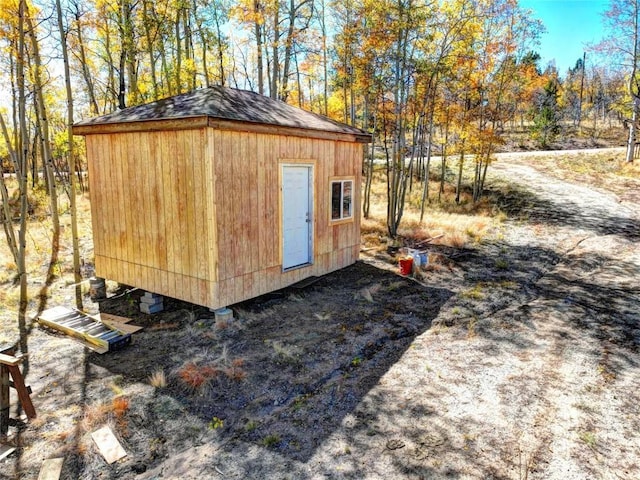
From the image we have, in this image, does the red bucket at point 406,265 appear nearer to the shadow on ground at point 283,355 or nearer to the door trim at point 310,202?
the shadow on ground at point 283,355

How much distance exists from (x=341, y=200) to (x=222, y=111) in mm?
3319

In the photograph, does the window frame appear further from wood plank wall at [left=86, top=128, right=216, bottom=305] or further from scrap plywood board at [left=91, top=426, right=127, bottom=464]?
scrap plywood board at [left=91, top=426, right=127, bottom=464]

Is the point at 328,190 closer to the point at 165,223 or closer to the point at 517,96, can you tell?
the point at 165,223

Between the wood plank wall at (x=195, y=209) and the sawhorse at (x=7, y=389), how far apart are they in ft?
8.01

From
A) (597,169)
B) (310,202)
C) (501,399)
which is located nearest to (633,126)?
(597,169)

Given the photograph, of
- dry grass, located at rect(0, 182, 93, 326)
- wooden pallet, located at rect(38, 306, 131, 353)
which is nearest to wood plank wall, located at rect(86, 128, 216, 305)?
wooden pallet, located at rect(38, 306, 131, 353)

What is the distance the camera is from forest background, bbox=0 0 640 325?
8148mm

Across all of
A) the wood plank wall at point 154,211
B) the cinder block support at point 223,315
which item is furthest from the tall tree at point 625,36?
the cinder block support at point 223,315

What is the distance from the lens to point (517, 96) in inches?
646

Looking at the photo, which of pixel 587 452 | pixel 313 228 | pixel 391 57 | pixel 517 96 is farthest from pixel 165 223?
pixel 517 96

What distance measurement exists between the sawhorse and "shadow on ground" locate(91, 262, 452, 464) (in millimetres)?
987

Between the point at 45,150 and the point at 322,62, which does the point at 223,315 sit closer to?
the point at 45,150

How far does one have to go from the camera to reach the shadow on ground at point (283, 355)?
12.7 feet

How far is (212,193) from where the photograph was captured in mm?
5648
